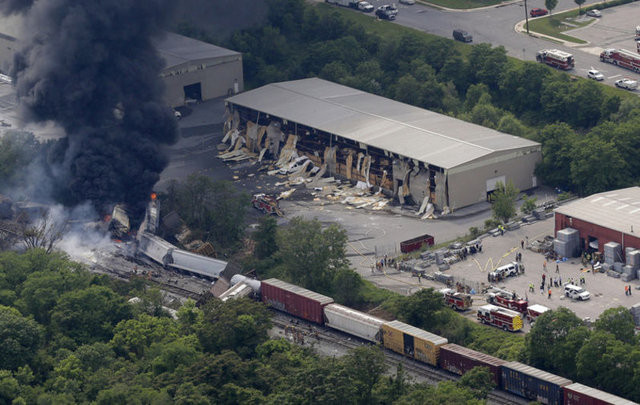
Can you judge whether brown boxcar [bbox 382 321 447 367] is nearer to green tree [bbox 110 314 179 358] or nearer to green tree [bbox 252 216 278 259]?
green tree [bbox 110 314 179 358]

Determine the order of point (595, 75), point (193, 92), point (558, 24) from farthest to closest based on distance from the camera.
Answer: point (558, 24), point (193, 92), point (595, 75)

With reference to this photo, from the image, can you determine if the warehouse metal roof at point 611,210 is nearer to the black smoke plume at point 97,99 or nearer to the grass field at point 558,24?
the black smoke plume at point 97,99

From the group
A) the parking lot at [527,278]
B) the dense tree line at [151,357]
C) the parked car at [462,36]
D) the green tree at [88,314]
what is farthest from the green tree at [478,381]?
the parked car at [462,36]

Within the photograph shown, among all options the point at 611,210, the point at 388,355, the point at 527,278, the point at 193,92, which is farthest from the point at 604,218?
the point at 193,92

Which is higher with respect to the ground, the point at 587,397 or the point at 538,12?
the point at 538,12

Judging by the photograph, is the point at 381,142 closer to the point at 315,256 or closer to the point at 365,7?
the point at 315,256

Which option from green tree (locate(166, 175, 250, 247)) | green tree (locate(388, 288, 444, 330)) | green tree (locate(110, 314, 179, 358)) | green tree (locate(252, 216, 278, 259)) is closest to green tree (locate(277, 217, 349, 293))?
green tree (locate(252, 216, 278, 259))

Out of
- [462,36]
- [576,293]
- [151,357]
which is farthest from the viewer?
[462,36]

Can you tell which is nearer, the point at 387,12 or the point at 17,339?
the point at 17,339
